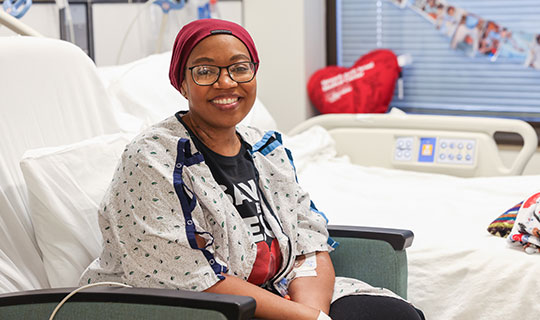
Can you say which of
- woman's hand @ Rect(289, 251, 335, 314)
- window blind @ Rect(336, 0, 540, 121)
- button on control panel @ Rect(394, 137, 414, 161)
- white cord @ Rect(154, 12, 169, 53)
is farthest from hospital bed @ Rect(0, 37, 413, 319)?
window blind @ Rect(336, 0, 540, 121)

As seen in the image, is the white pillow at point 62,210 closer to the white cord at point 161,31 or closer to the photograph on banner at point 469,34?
the white cord at point 161,31

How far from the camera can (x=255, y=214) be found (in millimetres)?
1516

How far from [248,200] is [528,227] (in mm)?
772

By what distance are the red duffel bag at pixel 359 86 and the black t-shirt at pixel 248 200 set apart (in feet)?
6.22

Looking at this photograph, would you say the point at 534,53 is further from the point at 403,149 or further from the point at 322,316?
the point at 322,316

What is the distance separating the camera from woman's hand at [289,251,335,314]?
1.51 meters

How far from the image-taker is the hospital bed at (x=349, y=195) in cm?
153

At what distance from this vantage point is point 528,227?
5.90ft

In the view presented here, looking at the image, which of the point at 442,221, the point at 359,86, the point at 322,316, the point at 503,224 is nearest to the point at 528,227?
the point at 503,224

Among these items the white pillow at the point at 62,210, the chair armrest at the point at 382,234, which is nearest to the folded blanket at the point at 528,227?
the chair armrest at the point at 382,234

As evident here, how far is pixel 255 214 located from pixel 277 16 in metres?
2.07

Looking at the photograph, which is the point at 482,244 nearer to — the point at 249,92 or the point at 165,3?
the point at 249,92

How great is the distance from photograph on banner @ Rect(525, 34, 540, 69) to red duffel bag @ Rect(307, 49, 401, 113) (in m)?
0.62

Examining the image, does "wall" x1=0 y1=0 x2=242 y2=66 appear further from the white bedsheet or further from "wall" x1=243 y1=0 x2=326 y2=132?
the white bedsheet
